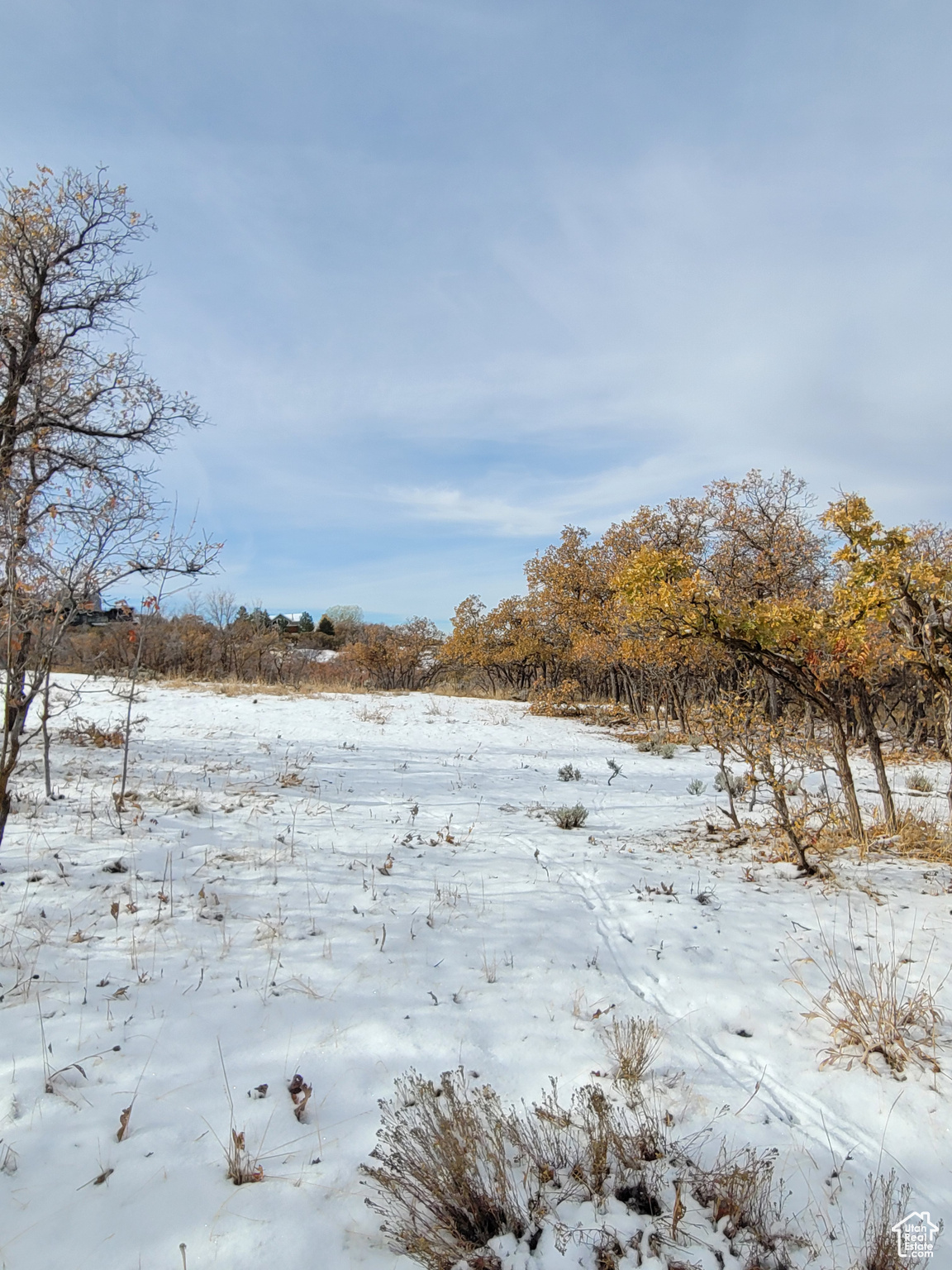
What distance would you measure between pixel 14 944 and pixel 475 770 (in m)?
6.67

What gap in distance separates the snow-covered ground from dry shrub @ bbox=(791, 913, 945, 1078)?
0.26ft

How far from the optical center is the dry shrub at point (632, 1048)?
8.66 ft

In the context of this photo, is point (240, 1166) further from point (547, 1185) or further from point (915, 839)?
point (915, 839)

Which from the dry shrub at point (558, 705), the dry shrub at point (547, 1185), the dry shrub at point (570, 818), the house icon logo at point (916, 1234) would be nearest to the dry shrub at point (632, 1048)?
the dry shrub at point (547, 1185)

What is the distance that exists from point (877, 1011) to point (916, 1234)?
1.21 m

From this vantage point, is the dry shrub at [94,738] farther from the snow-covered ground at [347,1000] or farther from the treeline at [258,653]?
the treeline at [258,653]

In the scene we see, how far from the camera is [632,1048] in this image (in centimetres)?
273

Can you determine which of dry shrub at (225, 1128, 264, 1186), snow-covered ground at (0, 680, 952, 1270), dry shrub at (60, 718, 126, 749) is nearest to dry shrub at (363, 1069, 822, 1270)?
snow-covered ground at (0, 680, 952, 1270)

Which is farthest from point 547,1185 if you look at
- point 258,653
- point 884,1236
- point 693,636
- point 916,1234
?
point 258,653

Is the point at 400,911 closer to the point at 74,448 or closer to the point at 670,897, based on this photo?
the point at 670,897

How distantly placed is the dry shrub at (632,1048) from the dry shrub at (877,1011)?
79 centimetres

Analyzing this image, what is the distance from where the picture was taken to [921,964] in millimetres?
3422

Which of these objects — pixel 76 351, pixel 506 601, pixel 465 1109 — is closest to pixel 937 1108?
pixel 465 1109

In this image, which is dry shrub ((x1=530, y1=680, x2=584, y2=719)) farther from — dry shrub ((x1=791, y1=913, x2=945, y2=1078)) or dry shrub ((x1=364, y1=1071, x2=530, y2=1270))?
dry shrub ((x1=364, y1=1071, x2=530, y2=1270))
